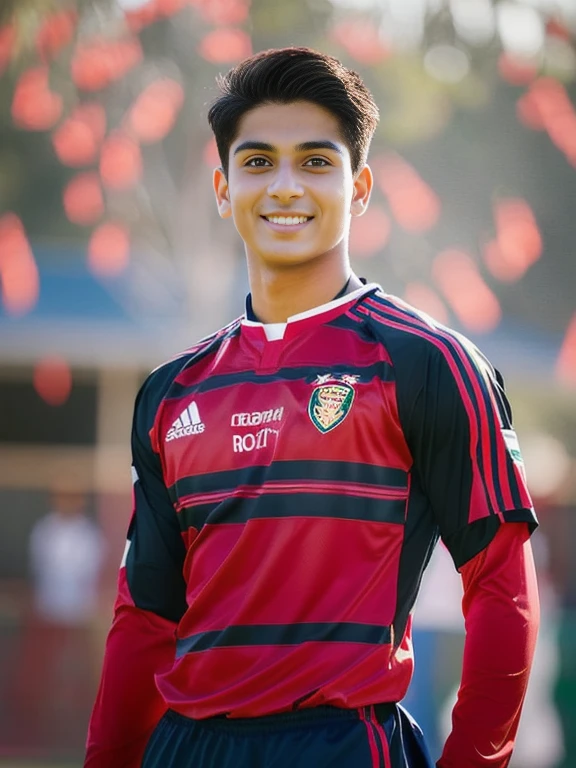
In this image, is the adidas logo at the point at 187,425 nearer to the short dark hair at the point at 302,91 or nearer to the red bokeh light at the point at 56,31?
the short dark hair at the point at 302,91

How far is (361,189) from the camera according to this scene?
269cm

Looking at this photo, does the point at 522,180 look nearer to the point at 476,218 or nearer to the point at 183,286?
the point at 476,218

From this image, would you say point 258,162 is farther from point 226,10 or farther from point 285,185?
point 226,10

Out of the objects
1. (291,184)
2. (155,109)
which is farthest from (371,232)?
(291,184)

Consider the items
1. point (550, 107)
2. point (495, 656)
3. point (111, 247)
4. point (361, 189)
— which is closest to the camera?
point (495, 656)

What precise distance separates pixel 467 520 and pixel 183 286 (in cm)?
846

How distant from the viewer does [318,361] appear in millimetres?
2459

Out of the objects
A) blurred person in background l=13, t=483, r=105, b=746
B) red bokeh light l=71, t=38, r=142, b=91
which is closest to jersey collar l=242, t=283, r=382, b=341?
blurred person in background l=13, t=483, r=105, b=746

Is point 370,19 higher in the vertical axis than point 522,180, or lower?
higher

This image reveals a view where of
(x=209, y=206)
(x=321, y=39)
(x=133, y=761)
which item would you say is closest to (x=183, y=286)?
(x=209, y=206)

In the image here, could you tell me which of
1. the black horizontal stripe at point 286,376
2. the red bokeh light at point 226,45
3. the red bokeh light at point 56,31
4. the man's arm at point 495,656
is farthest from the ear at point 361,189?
the red bokeh light at point 56,31

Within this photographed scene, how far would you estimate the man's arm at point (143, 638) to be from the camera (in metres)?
2.65

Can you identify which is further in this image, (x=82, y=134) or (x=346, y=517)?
(x=82, y=134)

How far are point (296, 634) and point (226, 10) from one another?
819cm
